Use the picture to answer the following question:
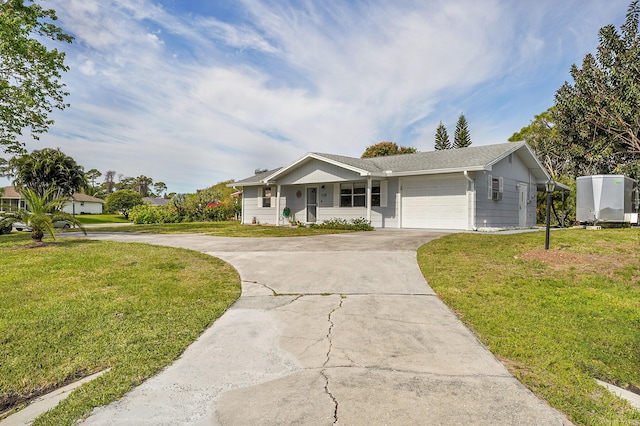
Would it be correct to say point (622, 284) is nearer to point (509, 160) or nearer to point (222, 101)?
point (509, 160)

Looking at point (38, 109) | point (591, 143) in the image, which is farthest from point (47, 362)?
point (591, 143)

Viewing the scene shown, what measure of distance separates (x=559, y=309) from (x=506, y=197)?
13.6 metres

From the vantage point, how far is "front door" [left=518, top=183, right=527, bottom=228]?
18.0m

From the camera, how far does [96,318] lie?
4.25 meters

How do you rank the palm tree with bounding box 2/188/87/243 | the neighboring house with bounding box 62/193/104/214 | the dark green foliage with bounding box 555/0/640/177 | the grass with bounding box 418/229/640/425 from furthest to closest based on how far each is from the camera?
1. the neighboring house with bounding box 62/193/104/214
2. the dark green foliage with bounding box 555/0/640/177
3. the palm tree with bounding box 2/188/87/243
4. the grass with bounding box 418/229/640/425

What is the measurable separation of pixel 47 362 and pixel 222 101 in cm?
1631

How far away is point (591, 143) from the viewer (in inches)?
923

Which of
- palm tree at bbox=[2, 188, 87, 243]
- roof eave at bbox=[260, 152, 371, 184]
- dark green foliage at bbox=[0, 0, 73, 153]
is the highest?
dark green foliage at bbox=[0, 0, 73, 153]

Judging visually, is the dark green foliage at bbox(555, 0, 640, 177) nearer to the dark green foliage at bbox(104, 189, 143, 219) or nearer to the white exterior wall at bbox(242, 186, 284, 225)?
the white exterior wall at bbox(242, 186, 284, 225)

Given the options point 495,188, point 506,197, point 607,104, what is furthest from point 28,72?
point 607,104

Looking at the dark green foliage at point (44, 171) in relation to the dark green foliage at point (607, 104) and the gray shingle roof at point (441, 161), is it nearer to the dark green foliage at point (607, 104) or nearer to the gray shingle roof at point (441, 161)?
the gray shingle roof at point (441, 161)

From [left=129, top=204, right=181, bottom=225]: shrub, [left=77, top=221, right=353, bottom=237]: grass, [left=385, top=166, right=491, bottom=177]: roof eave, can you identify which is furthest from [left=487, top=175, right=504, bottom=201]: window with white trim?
[left=129, top=204, right=181, bottom=225]: shrub

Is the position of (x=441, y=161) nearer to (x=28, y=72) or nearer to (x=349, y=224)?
(x=349, y=224)

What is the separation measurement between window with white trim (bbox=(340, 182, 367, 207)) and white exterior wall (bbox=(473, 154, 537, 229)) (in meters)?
5.51
